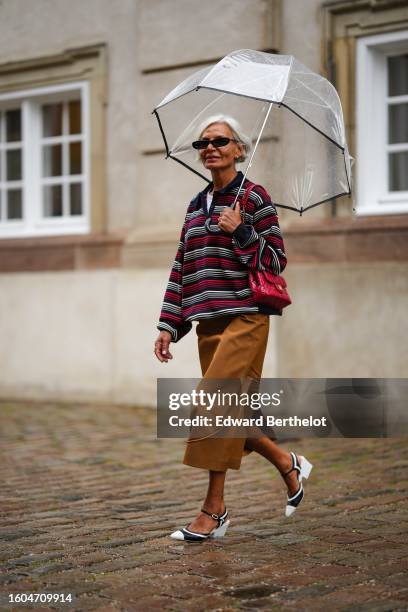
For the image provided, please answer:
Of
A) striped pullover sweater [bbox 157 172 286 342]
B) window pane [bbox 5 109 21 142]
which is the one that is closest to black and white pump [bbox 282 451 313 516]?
striped pullover sweater [bbox 157 172 286 342]

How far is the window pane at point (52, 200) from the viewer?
11.3 metres

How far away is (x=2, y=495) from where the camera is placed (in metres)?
5.96

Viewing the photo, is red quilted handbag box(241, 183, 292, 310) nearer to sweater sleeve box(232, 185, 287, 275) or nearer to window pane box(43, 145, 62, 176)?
sweater sleeve box(232, 185, 287, 275)

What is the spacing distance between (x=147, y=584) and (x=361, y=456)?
11.6ft

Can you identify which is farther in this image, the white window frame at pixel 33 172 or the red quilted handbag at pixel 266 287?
the white window frame at pixel 33 172

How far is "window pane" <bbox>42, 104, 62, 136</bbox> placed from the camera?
11289 millimetres

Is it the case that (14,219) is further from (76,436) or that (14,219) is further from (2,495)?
(2,495)

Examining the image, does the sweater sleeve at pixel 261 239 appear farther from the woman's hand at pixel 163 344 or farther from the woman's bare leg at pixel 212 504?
the woman's bare leg at pixel 212 504

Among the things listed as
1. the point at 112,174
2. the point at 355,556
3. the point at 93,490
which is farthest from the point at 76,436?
the point at 355,556

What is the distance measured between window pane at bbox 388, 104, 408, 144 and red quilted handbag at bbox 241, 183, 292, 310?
4.63m

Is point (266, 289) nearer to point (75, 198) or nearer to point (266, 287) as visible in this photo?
point (266, 287)

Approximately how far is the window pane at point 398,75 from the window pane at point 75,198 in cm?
361

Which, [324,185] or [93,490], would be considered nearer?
[324,185]

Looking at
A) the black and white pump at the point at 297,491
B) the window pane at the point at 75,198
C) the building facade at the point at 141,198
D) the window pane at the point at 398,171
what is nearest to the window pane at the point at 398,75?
the building facade at the point at 141,198
